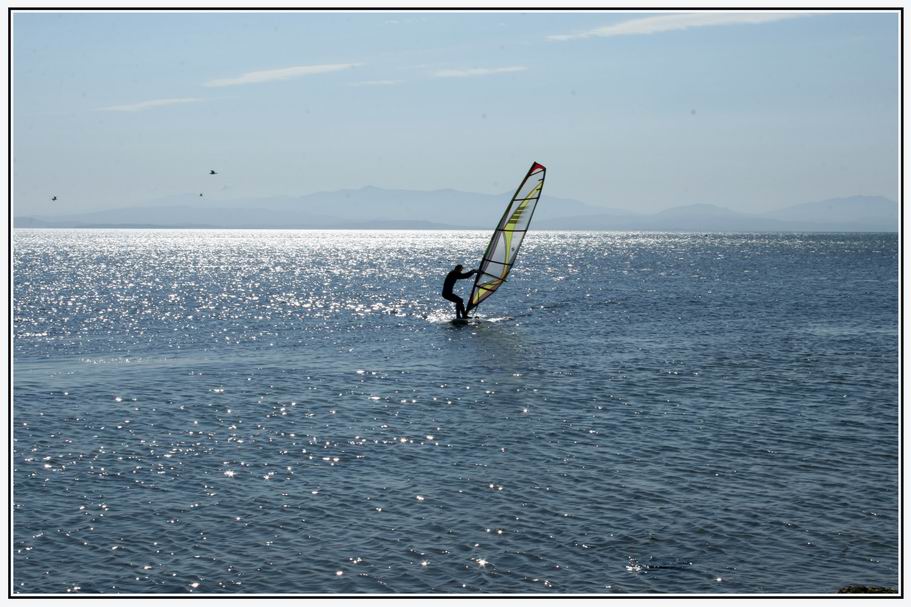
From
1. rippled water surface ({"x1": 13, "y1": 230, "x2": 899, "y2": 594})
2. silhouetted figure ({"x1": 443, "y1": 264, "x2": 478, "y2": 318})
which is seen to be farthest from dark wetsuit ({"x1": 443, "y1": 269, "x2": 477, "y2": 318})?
rippled water surface ({"x1": 13, "y1": 230, "x2": 899, "y2": 594})

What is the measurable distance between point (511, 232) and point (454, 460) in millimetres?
25798

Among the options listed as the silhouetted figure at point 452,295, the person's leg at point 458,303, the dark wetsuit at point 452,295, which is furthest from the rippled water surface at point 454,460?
the person's leg at point 458,303

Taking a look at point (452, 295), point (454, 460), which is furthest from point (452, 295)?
point (454, 460)

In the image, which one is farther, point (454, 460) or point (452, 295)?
point (452, 295)

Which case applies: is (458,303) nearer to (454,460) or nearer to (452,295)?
(452,295)

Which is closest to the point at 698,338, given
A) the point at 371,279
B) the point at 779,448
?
the point at 779,448

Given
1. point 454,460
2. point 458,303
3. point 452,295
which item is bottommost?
point 454,460

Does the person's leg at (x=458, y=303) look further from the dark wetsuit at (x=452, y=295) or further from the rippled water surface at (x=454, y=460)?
the rippled water surface at (x=454, y=460)

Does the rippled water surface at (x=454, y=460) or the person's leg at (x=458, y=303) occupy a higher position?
the person's leg at (x=458, y=303)

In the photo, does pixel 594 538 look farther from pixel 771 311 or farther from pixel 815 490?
pixel 771 311

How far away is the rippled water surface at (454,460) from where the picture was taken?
14.3 m

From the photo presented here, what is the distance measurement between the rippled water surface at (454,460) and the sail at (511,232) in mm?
4125

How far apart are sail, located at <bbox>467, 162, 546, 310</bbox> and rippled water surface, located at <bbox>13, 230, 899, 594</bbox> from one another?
4.13m

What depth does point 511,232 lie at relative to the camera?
4472cm
